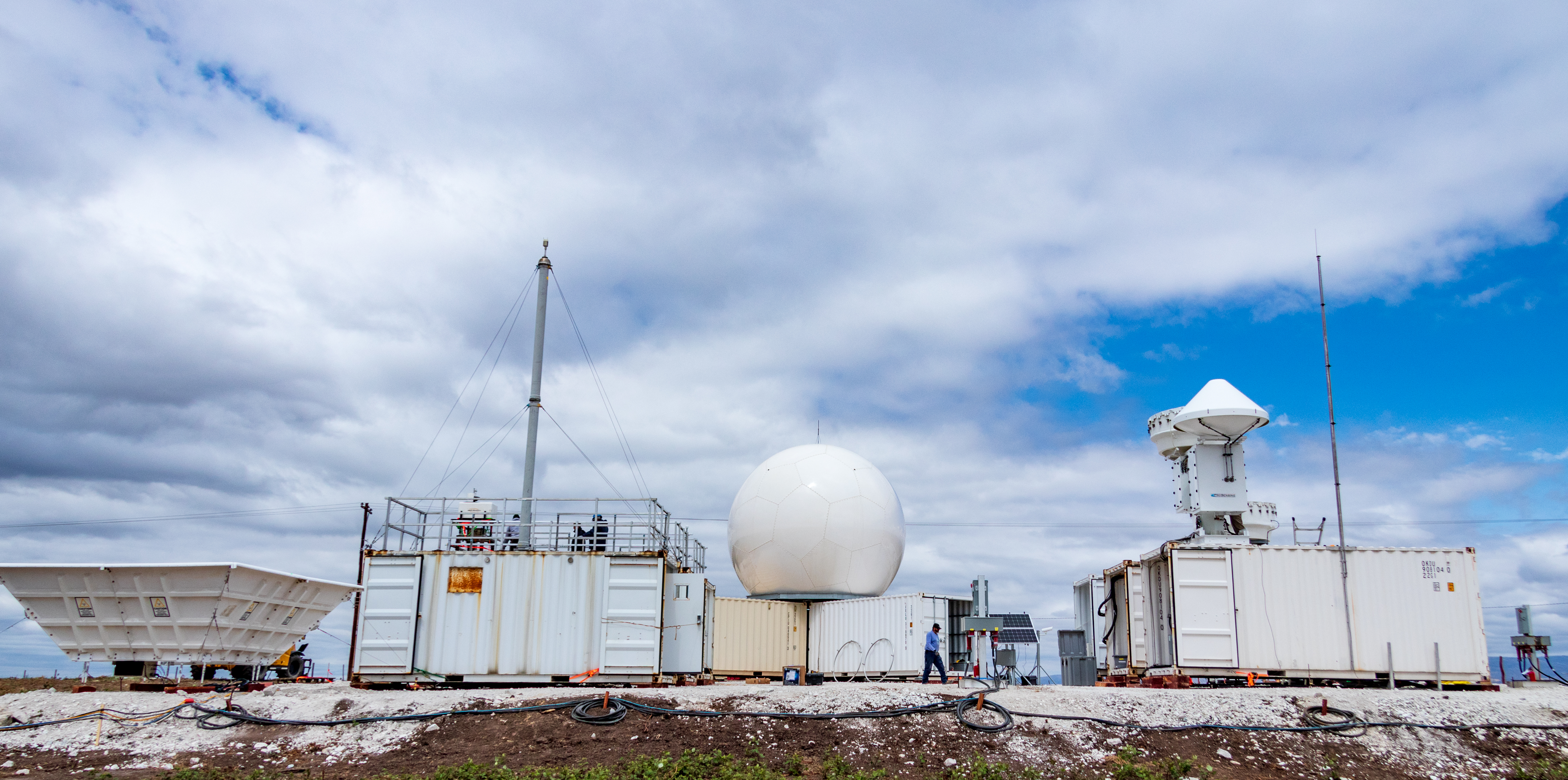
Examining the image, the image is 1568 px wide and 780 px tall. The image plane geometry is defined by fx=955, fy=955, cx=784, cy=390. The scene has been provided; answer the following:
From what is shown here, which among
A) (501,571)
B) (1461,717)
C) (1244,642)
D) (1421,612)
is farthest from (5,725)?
(1421,612)

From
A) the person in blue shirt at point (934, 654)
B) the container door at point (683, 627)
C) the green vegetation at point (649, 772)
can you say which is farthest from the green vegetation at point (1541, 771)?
the container door at point (683, 627)

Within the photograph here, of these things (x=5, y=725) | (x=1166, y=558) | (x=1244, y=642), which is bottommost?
(x=5, y=725)

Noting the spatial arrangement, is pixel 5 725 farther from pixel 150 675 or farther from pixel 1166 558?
pixel 1166 558

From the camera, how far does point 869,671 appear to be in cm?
2264

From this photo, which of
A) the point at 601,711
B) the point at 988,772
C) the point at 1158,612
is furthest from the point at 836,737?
the point at 1158,612

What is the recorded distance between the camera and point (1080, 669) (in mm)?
19500

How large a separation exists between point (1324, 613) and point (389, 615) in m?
17.2

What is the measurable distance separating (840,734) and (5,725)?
12092mm

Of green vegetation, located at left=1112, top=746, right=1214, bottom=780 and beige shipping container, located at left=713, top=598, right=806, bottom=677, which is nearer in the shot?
green vegetation, located at left=1112, top=746, right=1214, bottom=780

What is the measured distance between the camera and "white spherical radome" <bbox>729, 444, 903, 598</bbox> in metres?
25.2

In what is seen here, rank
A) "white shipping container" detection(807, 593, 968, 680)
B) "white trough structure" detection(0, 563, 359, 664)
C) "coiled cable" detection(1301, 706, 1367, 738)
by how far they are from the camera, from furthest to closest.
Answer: "white shipping container" detection(807, 593, 968, 680)
"white trough structure" detection(0, 563, 359, 664)
"coiled cable" detection(1301, 706, 1367, 738)

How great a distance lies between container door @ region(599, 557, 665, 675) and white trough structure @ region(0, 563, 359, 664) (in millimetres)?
5785

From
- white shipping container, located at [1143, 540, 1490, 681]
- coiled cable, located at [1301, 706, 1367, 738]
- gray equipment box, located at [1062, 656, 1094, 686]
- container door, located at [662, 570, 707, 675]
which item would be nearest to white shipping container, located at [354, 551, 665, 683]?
container door, located at [662, 570, 707, 675]

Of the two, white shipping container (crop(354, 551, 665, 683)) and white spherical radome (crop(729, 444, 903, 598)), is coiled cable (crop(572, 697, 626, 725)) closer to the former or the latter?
white shipping container (crop(354, 551, 665, 683))
